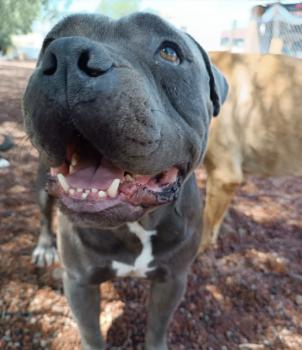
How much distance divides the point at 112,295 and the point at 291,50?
724 centimetres

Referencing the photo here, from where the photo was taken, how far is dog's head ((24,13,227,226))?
4.12 feet

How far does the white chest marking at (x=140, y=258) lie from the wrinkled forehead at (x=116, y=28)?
0.87 m

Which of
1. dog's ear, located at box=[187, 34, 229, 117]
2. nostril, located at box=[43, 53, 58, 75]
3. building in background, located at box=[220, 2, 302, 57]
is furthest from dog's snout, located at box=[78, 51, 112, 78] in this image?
building in background, located at box=[220, 2, 302, 57]

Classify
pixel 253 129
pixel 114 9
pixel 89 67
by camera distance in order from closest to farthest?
pixel 89 67 → pixel 253 129 → pixel 114 9

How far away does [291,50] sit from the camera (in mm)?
8445

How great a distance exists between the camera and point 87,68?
123 centimetres

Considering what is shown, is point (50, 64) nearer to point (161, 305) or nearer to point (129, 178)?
point (129, 178)

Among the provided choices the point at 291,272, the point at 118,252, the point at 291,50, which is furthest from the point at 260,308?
the point at 291,50

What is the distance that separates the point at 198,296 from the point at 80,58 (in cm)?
219

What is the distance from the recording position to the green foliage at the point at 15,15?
21.5m

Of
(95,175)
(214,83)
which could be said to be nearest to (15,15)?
(214,83)

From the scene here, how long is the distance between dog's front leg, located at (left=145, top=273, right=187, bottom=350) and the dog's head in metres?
0.78

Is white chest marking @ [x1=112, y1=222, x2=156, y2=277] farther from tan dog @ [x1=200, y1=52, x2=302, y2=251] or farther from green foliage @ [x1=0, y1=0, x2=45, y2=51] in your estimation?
green foliage @ [x1=0, y1=0, x2=45, y2=51]

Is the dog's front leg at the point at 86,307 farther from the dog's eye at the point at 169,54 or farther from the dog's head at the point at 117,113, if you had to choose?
the dog's eye at the point at 169,54
